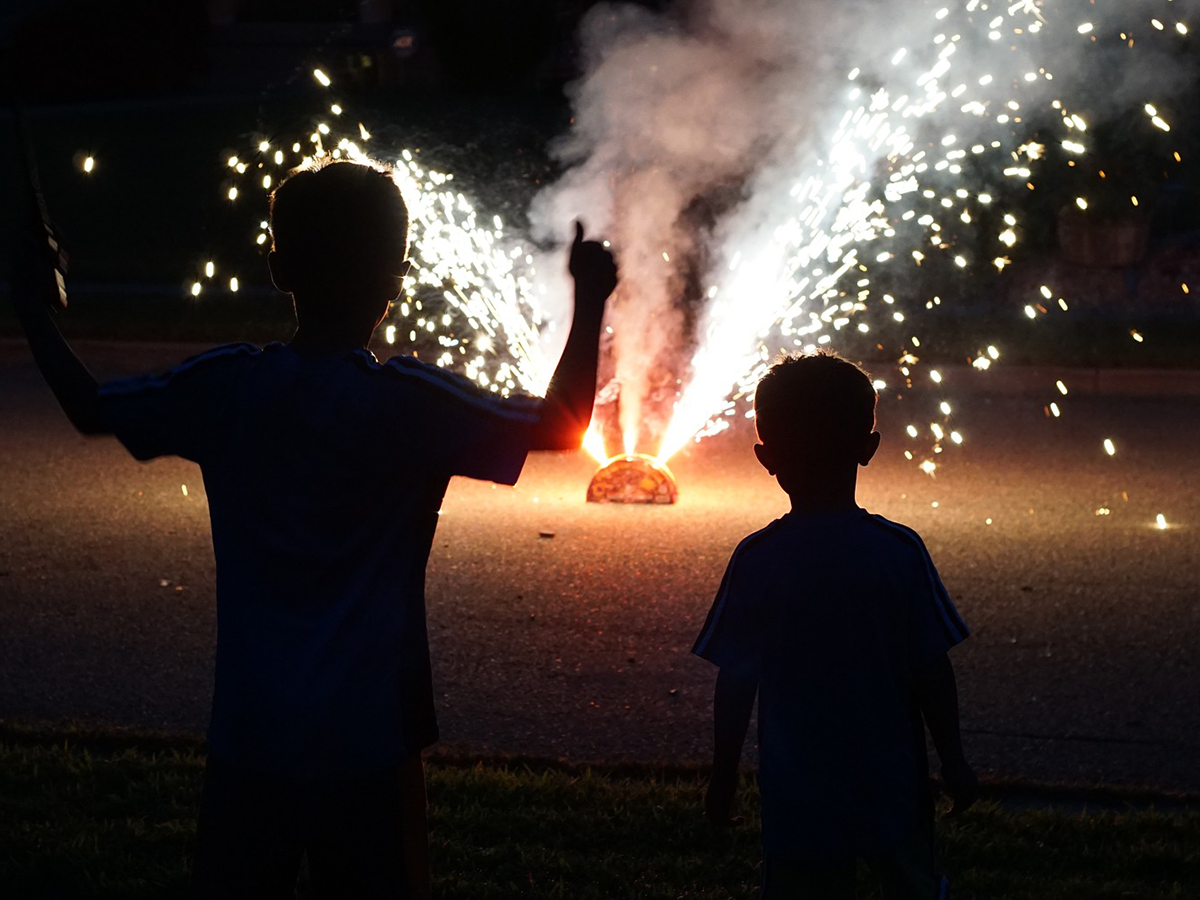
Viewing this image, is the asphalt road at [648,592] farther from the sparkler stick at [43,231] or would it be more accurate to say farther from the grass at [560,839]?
the sparkler stick at [43,231]

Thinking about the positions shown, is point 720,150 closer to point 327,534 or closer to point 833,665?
point 833,665

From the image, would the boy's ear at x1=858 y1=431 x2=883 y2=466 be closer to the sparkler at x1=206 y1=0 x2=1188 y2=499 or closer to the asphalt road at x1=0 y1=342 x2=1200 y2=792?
the asphalt road at x1=0 y1=342 x2=1200 y2=792

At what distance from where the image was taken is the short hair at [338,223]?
248 cm

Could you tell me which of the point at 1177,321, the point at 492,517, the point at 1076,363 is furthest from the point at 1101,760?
the point at 1177,321

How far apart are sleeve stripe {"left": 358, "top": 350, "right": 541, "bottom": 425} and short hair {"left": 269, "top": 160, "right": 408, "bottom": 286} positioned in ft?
0.50

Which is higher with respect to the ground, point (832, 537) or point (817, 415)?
point (817, 415)

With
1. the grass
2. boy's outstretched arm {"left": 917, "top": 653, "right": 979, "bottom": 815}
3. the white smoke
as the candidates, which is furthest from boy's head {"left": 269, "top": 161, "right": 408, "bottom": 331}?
the white smoke

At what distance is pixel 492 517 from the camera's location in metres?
7.85

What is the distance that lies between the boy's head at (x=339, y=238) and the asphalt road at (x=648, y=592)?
98.7 inches

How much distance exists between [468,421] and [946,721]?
994mm

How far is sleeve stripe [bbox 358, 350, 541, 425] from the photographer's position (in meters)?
2.39

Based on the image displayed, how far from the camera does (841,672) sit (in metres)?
2.67

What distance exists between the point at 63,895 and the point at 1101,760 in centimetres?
293

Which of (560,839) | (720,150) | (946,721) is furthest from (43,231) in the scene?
(720,150)
